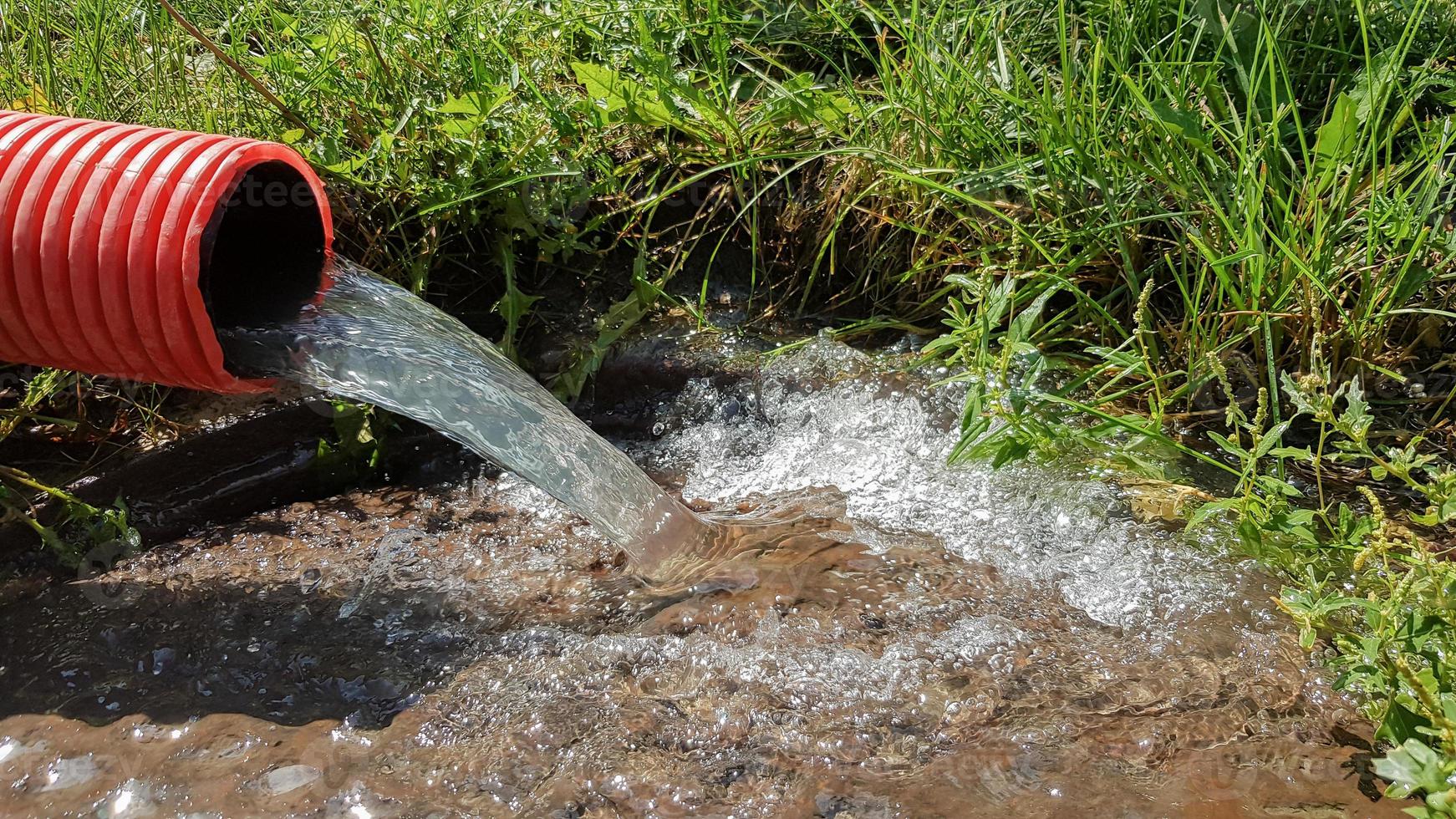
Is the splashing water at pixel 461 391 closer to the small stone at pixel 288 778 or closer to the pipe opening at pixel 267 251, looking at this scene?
the pipe opening at pixel 267 251

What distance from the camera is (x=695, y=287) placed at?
2.82 metres

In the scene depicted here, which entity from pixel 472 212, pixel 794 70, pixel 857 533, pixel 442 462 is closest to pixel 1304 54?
pixel 794 70

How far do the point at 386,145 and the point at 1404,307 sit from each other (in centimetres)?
213

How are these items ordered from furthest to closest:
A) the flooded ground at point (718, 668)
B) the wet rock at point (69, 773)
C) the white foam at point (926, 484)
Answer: the white foam at point (926, 484) → the wet rock at point (69, 773) → the flooded ground at point (718, 668)

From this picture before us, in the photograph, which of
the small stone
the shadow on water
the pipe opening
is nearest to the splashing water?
the pipe opening

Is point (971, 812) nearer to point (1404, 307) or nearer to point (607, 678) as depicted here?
point (607, 678)

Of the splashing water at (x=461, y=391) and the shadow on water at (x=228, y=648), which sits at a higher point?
the splashing water at (x=461, y=391)

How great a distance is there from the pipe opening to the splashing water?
0.27 feet

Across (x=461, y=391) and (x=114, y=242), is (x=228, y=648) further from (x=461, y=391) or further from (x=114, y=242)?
(x=114, y=242)

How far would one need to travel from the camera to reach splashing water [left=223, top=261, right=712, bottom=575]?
2.07m

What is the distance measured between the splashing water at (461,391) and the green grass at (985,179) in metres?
0.34

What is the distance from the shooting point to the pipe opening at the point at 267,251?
7.22ft

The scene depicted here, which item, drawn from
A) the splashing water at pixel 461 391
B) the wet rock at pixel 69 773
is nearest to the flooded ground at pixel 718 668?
the wet rock at pixel 69 773

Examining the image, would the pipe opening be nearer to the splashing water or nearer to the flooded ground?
the splashing water
